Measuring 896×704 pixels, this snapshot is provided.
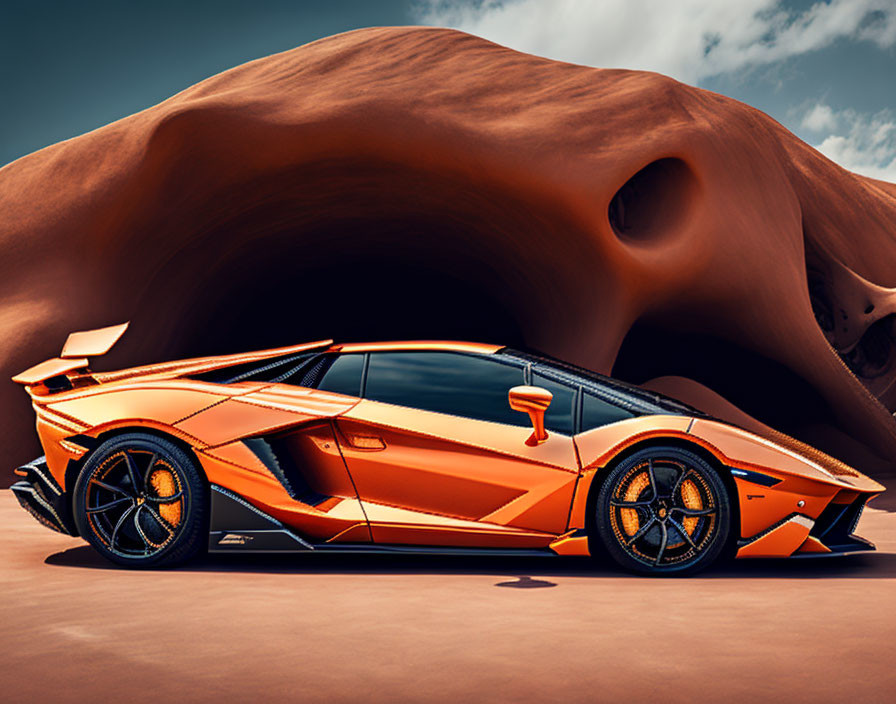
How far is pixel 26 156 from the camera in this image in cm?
1010

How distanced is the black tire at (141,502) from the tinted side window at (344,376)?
2.43ft

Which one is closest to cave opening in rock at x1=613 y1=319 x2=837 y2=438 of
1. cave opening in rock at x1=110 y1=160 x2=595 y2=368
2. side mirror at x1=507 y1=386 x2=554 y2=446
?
cave opening in rock at x1=110 y1=160 x2=595 y2=368

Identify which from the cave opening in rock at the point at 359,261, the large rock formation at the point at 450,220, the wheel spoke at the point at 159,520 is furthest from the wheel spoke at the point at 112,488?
the cave opening in rock at the point at 359,261

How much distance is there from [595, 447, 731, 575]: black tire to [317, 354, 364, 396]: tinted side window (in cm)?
128

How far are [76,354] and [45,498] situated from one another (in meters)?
0.77

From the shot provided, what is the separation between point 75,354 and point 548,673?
10.7 ft

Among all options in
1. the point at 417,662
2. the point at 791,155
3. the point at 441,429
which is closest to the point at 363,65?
the point at 441,429

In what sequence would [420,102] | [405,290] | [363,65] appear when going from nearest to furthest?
[420,102], [363,65], [405,290]

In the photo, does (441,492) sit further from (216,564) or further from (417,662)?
(417,662)

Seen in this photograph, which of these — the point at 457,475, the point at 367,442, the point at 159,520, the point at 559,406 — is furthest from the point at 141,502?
the point at 559,406

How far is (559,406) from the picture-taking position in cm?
396

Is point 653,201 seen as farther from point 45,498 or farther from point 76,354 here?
point 45,498

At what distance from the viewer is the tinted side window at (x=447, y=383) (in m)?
3.91

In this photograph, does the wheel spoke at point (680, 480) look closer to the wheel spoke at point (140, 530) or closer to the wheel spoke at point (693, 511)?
the wheel spoke at point (693, 511)
